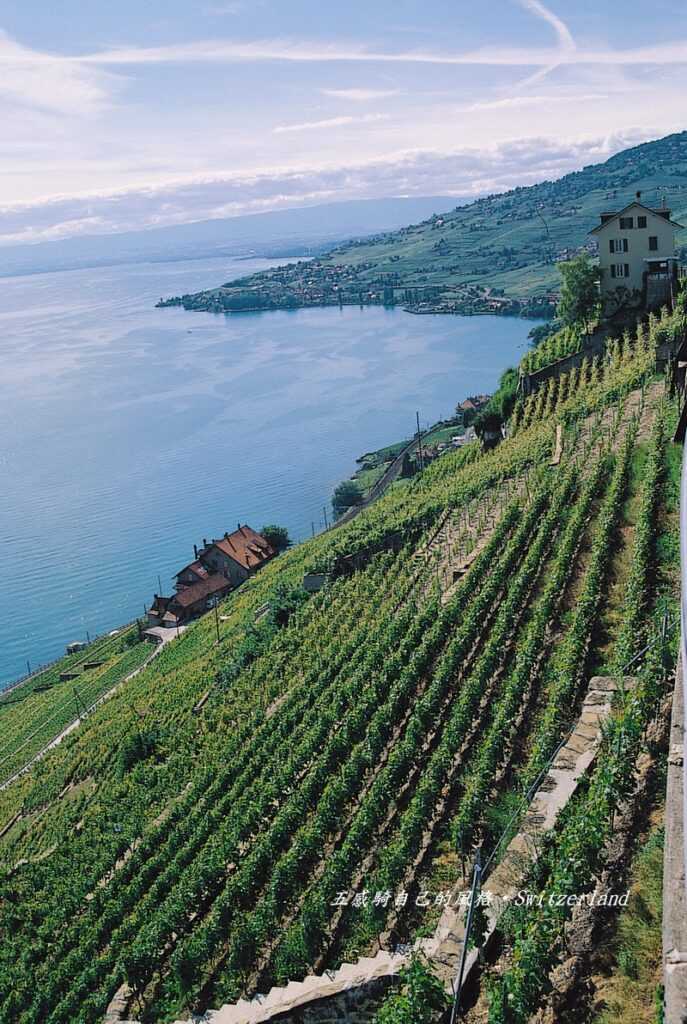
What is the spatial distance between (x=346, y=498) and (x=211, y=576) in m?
17.1

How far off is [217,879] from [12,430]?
116 meters

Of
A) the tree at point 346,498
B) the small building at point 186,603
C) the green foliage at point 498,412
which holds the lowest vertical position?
the small building at point 186,603

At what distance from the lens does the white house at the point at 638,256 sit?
42688mm

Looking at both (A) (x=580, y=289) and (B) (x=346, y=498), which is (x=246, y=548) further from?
(A) (x=580, y=289)

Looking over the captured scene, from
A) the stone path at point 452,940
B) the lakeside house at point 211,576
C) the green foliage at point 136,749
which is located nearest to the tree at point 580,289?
the green foliage at point 136,749

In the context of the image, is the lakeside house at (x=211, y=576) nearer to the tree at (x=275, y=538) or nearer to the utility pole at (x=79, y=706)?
the tree at (x=275, y=538)

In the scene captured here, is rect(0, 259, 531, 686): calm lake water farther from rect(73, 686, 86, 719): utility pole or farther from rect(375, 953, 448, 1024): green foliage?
rect(375, 953, 448, 1024): green foliage

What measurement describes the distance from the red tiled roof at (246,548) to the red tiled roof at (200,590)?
2.04 meters

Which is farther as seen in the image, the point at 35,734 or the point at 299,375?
the point at 299,375

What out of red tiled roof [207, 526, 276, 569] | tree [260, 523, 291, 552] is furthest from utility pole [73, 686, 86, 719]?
tree [260, 523, 291, 552]

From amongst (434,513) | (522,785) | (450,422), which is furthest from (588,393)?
(450,422)

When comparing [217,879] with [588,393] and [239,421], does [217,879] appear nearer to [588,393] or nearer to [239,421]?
[588,393]

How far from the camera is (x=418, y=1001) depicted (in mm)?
8523

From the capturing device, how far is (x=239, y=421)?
370 feet
